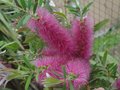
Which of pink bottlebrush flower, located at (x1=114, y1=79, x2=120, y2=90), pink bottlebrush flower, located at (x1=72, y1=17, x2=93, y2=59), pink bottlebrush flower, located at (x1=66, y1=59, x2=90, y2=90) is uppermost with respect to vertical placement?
pink bottlebrush flower, located at (x1=72, y1=17, x2=93, y2=59)

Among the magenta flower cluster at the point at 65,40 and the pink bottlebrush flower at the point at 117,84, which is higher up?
the magenta flower cluster at the point at 65,40

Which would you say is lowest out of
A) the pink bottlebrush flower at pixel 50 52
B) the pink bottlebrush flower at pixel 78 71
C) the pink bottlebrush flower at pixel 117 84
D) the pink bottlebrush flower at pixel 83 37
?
the pink bottlebrush flower at pixel 117 84

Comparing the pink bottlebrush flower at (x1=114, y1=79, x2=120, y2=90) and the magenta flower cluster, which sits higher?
the magenta flower cluster

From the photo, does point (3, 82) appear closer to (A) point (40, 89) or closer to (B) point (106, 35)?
(A) point (40, 89)

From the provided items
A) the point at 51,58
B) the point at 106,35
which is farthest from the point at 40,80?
the point at 106,35

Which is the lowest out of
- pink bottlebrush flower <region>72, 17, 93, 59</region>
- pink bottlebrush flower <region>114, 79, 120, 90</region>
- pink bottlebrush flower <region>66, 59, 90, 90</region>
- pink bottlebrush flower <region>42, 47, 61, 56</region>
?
pink bottlebrush flower <region>114, 79, 120, 90</region>

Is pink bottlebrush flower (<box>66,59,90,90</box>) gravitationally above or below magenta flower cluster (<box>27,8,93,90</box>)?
below
